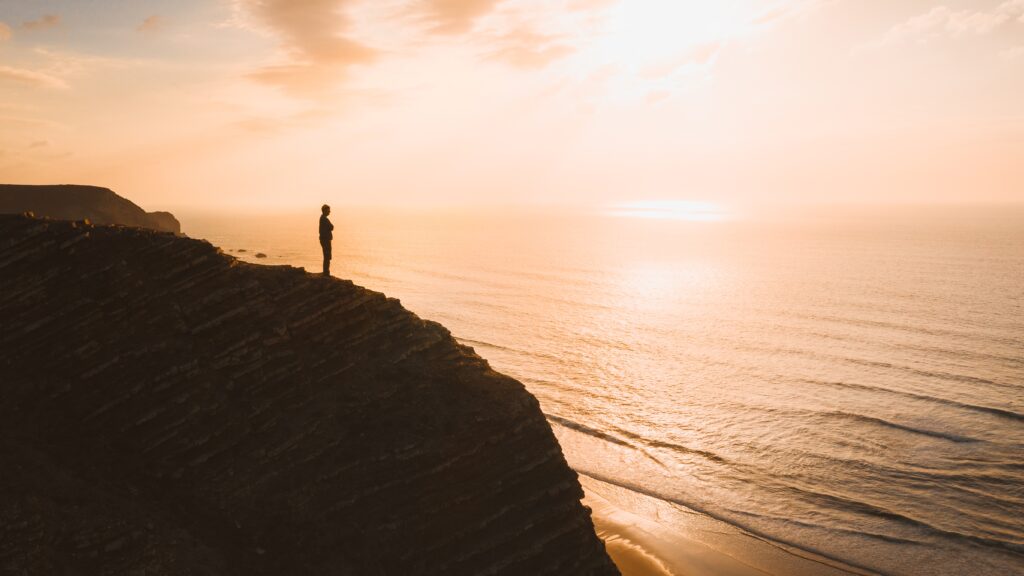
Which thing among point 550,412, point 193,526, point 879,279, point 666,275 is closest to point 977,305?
point 879,279

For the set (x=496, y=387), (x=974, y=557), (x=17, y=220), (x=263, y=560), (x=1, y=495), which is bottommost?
(x=974, y=557)

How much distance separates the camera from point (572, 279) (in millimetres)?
101438

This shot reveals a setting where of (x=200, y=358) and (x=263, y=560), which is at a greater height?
(x=200, y=358)

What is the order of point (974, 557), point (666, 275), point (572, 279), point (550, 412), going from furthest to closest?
point (666, 275) → point (572, 279) → point (550, 412) → point (974, 557)

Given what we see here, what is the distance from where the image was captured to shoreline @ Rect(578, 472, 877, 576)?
82.3ft

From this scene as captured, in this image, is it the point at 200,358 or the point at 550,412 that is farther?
the point at 550,412

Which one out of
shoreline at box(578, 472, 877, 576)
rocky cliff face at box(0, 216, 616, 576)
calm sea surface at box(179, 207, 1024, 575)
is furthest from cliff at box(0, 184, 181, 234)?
shoreline at box(578, 472, 877, 576)

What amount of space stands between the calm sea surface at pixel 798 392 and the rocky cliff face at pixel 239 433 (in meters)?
15.9

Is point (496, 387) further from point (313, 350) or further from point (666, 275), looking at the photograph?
point (666, 275)

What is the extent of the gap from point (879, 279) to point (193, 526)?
104450mm

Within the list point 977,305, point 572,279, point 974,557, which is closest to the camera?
point 974,557

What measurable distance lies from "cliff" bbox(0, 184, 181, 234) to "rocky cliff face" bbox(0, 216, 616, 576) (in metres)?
72.9

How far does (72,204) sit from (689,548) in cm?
10709

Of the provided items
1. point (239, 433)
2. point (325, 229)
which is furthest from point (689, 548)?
point (325, 229)
